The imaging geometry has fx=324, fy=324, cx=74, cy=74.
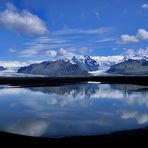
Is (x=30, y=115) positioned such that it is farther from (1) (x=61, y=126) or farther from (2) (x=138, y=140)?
(2) (x=138, y=140)

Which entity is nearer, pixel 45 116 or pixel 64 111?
pixel 45 116

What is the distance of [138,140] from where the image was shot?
53.4 ft

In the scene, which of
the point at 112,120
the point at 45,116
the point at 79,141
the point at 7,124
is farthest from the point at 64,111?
the point at 79,141

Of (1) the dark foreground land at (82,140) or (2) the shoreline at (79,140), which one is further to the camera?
(2) the shoreline at (79,140)

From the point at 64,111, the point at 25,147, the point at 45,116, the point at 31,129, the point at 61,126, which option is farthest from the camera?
the point at 64,111

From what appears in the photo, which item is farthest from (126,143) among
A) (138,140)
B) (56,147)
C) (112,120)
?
(112,120)

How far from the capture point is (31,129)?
20594mm

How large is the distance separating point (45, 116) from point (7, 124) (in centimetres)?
515

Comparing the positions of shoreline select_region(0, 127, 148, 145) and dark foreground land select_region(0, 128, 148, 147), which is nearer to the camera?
dark foreground land select_region(0, 128, 148, 147)

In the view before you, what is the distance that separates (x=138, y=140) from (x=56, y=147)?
415cm

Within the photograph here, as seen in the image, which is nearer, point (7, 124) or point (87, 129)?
point (87, 129)

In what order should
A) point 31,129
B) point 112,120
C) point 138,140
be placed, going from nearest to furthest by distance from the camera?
point 138,140 < point 31,129 < point 112,120

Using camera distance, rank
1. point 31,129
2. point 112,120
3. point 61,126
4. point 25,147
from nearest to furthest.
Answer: point 25,147 < point 31,129 < point 61,126 < point 112,120

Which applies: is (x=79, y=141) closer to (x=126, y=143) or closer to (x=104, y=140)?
(x=104, y=140)
